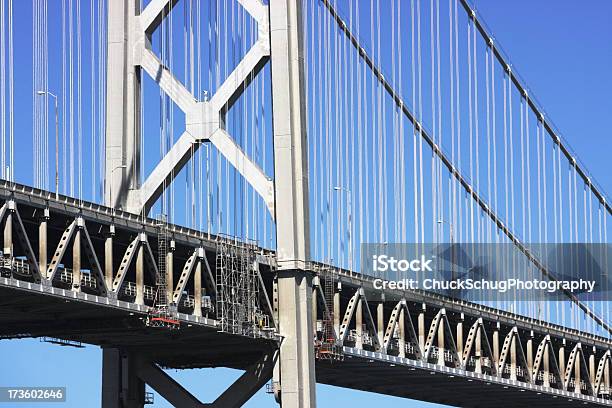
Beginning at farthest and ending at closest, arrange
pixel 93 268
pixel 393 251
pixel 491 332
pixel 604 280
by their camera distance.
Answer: pixel 604 280 → pixel 491 332 → pixel 393 251 → pixel 93 268

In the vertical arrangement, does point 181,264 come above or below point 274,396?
above

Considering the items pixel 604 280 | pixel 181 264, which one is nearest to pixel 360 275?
pixel 181 264

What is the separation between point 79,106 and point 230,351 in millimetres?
10372

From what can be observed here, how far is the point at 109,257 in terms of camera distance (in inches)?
2163

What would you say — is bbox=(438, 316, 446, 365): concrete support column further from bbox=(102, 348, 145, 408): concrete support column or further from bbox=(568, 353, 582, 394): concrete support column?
bbox=(102, 348, 145, 408): concrete support column

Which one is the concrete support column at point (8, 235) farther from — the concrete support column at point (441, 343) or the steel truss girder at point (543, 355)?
the steel truss girder at point (543, 355)

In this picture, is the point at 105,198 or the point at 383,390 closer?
the point at 105,198

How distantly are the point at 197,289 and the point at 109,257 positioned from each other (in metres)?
4.82

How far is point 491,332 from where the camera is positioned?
275 ft

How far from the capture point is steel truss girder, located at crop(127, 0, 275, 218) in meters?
62.4

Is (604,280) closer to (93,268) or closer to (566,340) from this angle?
(566,340)

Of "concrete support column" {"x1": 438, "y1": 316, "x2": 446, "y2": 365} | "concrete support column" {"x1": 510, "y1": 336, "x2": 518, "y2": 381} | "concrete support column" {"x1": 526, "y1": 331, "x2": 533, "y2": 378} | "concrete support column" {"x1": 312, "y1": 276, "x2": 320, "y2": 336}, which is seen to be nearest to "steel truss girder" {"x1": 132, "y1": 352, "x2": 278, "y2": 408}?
"concrete support column" {"x1": 312, "y1": 276, "x2": 320, "y2": 336}

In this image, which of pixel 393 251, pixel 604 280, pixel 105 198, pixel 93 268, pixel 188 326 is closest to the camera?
pixel 93 268

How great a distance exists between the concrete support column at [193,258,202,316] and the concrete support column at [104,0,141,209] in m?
4.52
